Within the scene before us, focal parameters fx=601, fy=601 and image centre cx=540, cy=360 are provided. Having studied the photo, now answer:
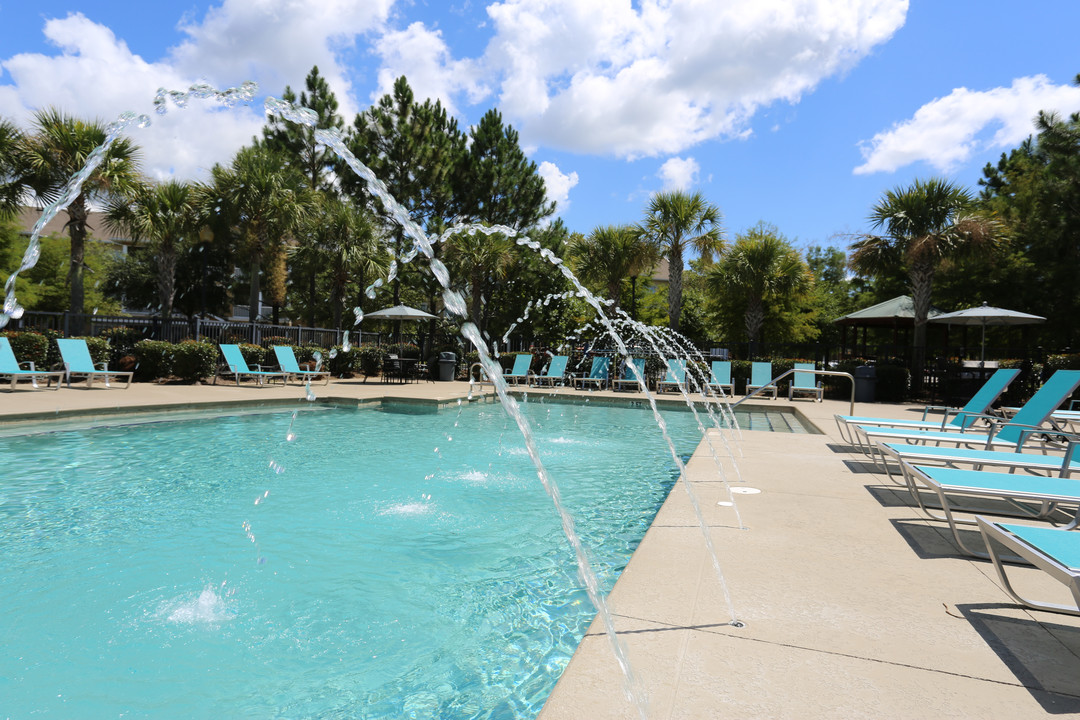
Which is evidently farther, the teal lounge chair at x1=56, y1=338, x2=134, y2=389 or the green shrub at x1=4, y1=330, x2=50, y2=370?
the green shrub at x1=4, y1=330, x2=50, y2=370

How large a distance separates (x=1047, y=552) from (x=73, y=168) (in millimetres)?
20531

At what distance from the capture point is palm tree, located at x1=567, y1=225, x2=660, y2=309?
2173cm

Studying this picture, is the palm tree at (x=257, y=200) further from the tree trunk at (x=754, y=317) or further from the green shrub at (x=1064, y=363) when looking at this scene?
the green shrub at (x=1064, y=363)

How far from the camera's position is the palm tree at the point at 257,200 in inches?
834

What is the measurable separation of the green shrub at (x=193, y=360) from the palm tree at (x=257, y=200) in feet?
17.7

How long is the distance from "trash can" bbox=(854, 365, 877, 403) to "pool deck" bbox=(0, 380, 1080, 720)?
12.5 m

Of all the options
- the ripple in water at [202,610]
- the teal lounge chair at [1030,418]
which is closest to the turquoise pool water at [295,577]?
the ripple in water at [202,610]

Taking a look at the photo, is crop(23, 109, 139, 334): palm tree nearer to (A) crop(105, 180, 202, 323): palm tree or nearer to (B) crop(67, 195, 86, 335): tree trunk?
(B) crop(67, 195, 86, 335): tree trunk

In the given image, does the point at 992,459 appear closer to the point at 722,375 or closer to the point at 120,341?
the point at 722,375

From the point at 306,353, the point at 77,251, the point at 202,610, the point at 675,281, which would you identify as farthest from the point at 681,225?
the point at 202,610

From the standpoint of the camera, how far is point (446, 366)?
2052 cm

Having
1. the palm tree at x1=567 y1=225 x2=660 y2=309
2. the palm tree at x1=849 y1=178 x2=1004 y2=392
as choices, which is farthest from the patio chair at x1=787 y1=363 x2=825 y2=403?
the palm tree at x1=567 y1=225 x2=660 y2=309

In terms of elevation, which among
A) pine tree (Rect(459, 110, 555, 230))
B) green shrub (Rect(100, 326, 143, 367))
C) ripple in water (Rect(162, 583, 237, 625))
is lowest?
ripple in water (Rect(162, 583, 237, 625))

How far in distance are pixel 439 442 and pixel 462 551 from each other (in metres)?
4.36
